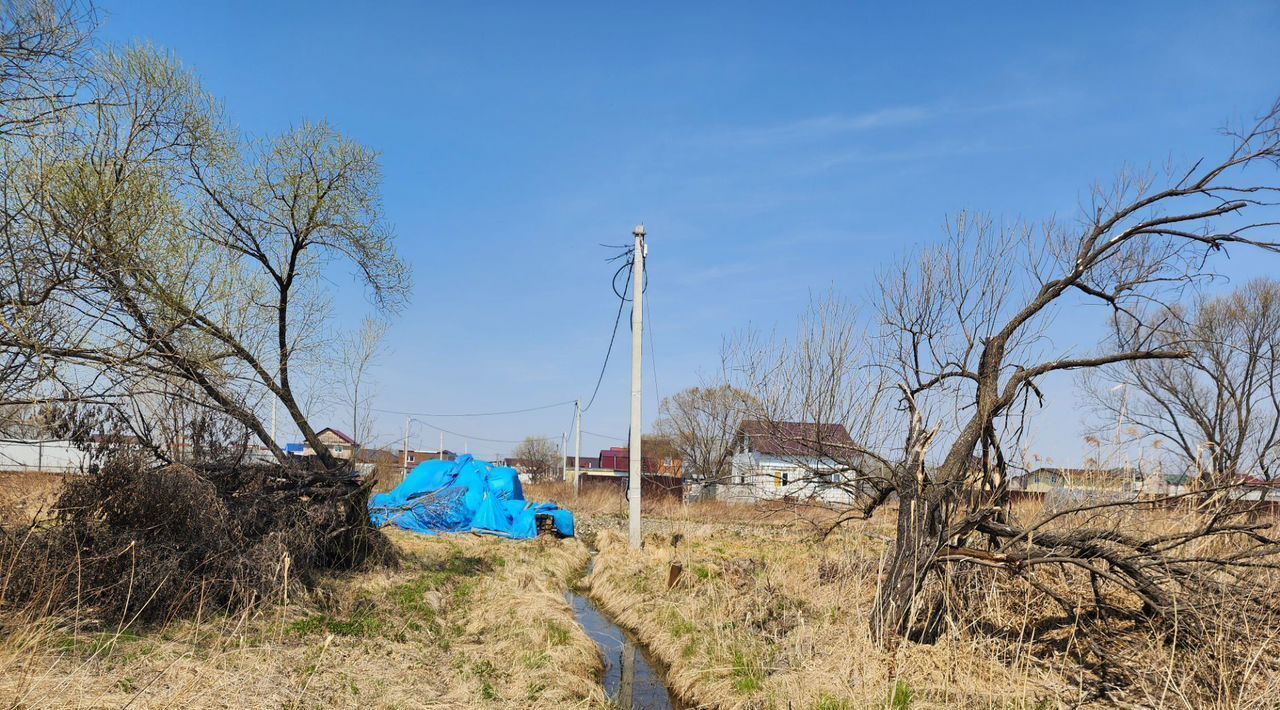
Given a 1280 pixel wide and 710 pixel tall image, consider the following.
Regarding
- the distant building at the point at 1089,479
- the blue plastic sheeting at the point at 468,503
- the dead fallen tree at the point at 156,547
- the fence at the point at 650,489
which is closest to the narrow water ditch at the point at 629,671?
the dead fallen tree at the point at 156,547

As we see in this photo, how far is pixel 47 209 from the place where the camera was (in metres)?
6.66

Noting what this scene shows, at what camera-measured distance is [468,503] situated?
61.4 ft

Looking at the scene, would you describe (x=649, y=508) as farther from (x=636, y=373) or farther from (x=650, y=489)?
(x=636, y=373)

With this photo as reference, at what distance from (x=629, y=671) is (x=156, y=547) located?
4985 millimetres

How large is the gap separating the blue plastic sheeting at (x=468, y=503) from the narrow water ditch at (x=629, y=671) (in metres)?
5.53

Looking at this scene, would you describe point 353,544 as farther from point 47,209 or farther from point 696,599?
point 47,209

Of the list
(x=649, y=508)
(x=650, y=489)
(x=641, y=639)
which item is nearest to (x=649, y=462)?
(x=650, y=489)

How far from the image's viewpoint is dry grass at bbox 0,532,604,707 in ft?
17.1

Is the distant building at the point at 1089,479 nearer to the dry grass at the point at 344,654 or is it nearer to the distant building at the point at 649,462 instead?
the dry grass at the point at 344,654

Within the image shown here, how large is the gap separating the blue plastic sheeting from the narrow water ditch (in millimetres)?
5528

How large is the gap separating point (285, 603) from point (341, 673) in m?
2.35

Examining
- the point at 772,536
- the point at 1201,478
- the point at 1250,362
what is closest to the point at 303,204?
the point at 1201,478

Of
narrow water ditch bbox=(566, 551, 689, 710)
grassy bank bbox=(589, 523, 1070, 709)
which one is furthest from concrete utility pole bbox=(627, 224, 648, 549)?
narrow water ditch bbox=(566, 551, 689, 710)

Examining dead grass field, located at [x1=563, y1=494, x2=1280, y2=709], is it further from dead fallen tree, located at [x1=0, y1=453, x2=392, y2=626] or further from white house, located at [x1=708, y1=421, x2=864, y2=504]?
dead fallen tree, located at [x1=0, y1=453, x2=392, y2=626]
